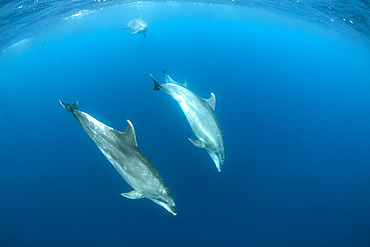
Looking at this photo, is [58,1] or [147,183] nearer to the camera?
[147,183]

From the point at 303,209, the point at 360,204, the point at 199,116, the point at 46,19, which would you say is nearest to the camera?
the point at 199,116

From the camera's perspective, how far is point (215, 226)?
965 cm

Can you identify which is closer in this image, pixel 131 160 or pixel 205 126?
pixel 131 160

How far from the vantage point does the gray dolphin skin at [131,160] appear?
171 inches

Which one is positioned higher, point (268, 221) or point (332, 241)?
point (268, 221)

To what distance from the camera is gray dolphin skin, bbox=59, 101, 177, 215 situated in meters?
4.34

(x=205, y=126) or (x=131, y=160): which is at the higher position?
(x=131, y=160)

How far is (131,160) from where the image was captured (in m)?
4.39

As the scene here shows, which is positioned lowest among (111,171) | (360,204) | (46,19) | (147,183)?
(360,204)

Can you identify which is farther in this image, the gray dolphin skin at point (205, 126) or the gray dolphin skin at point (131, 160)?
the gray dolphin skin at point (205, 126)

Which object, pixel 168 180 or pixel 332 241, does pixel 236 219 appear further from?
pixel 332 241

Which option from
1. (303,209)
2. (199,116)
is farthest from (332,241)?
(199,116)

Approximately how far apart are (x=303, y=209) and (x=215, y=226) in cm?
559

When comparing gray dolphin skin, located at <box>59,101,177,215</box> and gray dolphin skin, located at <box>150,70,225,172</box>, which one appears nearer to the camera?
gray dolphin skin, located at <box>59,101,177,215</box>
